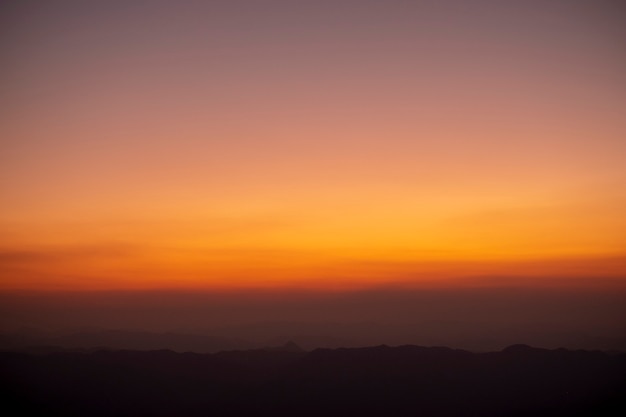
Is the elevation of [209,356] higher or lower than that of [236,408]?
higher

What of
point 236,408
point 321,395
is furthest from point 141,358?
point 321,395

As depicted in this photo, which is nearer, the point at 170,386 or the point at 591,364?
the point at 591,364

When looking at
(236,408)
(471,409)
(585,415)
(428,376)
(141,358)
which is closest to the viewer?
(585,415)

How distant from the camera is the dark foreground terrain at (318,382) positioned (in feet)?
225

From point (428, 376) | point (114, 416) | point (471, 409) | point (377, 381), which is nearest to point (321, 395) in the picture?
point (377, 381)

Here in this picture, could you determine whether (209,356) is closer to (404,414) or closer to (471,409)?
(404,414)

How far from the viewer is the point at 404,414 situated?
6912 centimetres

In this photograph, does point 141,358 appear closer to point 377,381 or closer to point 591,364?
point 377,381

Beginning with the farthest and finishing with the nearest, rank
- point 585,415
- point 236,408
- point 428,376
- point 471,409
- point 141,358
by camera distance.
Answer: point 141,358, point 428,376, point 236,408, point 471,409, point 585,415

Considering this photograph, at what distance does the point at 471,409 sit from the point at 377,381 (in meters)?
14.0

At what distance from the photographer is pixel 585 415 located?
55.2 meters

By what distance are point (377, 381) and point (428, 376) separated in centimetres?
640

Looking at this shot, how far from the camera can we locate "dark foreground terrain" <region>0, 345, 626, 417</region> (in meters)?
68.6

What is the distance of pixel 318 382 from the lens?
8000 cm
